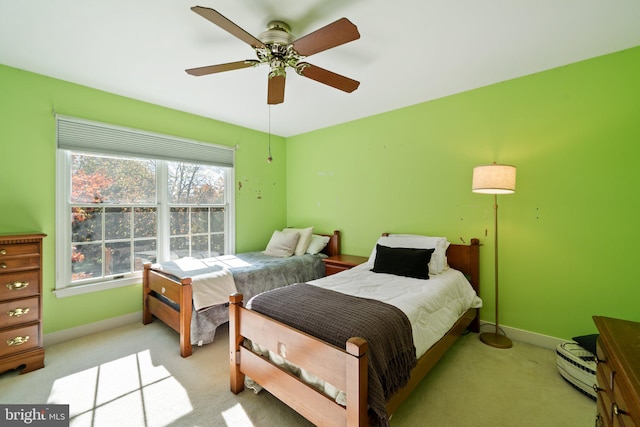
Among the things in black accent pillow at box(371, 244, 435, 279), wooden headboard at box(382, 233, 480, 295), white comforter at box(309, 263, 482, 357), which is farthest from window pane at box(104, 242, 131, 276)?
wooden headboard at box(382, 233, 480, 295)

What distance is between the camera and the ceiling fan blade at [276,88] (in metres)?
1.95

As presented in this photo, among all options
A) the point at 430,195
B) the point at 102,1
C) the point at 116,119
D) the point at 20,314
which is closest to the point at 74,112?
the point at 116,119

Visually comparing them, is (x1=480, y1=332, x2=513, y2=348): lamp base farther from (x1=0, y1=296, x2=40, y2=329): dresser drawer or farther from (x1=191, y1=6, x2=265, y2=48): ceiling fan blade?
(x1=0, y1=296, x2=40, y2=329): dresser drawer

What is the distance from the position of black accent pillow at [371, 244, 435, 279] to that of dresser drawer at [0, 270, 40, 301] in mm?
2834

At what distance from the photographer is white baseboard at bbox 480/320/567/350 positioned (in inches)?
92.0

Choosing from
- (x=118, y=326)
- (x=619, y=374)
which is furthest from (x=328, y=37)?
(x=118, y=326)

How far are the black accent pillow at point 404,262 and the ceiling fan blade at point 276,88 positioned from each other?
5.64 feet

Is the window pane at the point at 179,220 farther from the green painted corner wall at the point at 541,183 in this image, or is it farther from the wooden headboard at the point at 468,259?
the wooden headboard at the point at 468,259

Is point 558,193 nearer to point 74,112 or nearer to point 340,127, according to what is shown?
point 340,127

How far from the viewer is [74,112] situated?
258 cm

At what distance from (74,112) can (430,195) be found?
371 cm

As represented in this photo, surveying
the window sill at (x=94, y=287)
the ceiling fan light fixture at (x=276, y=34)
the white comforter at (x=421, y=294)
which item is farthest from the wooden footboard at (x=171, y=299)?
the ceiling fan light fixture at (x=276, y=34)

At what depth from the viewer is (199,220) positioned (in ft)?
11.5

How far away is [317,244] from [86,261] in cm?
253
